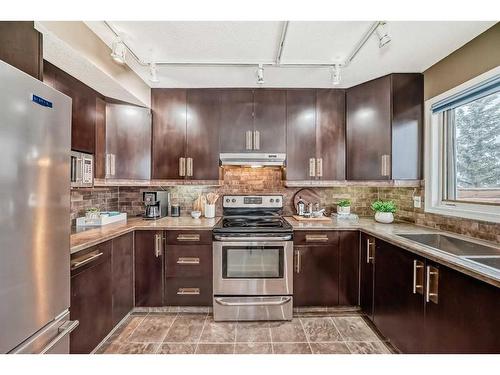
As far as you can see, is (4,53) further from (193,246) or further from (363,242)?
(363,242)

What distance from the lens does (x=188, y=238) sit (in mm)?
2459

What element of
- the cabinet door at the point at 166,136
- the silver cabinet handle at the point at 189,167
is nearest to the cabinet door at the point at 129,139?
the cabinet door at the point at 166,136

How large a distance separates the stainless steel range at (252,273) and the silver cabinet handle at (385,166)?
1091 millimetres

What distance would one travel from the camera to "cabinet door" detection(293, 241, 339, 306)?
2443mm

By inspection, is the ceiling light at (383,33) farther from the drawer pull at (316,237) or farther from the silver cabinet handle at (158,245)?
the silver cabinet handle at (158,245)

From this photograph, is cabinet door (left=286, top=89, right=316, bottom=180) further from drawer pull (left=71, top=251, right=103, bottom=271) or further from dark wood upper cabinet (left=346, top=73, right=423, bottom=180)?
drawer pull (left=71, top=251, right=103, bottom=271)

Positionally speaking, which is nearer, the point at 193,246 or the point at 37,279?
the point at 37,279

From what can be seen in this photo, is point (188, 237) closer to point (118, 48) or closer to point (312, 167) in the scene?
point (312, 167)

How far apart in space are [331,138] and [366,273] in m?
1.43

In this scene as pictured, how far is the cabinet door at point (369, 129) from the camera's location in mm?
2488

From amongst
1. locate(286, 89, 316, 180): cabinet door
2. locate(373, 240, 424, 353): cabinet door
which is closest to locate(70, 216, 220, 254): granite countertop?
locate(286, 89, 316, 180): cabinet door

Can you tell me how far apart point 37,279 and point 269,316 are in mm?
1868

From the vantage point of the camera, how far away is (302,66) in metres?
2.23

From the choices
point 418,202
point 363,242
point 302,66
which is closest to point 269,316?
point 363,242
